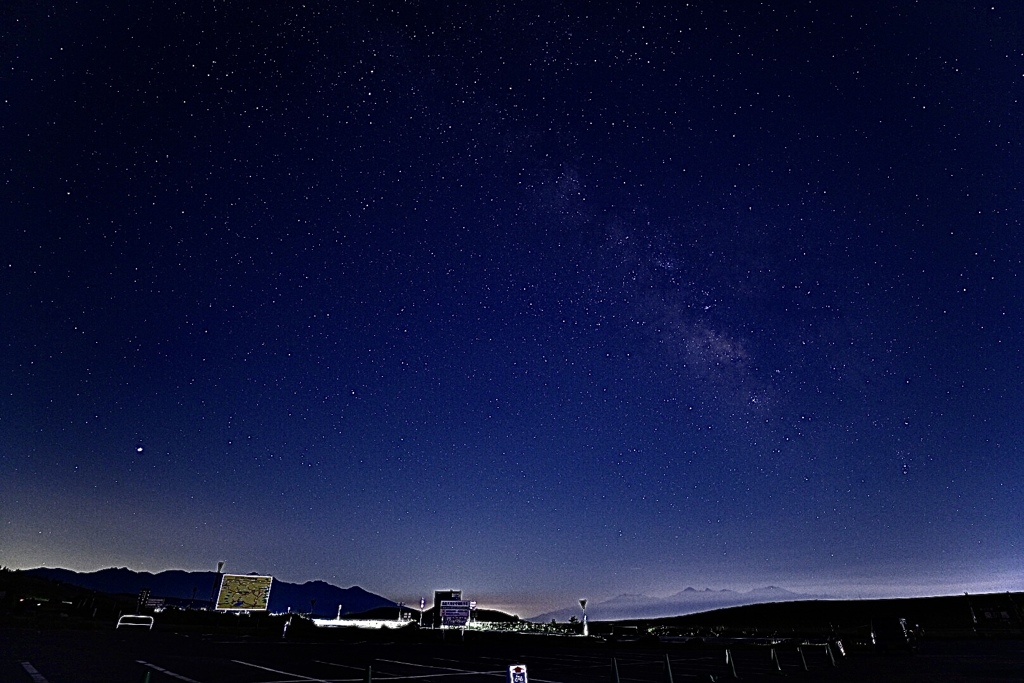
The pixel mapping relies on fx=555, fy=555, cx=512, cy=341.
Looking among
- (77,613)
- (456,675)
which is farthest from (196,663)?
(77,613)

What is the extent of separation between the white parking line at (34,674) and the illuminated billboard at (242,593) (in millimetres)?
53403

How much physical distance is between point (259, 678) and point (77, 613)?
63368mm

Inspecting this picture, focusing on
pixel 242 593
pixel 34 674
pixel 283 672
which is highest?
pixel 34 674

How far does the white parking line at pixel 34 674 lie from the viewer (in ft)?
45.6

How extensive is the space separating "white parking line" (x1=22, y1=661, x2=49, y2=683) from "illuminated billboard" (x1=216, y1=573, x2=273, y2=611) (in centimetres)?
5340

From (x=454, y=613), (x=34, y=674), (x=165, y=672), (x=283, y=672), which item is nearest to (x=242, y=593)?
(x=454, y=613)

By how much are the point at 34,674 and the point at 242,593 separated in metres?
58.4

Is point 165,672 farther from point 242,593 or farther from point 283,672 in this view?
point 242,593

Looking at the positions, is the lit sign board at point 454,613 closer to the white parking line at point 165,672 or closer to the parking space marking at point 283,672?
the parking space marking at point 283,672

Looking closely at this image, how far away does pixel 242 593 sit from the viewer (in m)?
65.8

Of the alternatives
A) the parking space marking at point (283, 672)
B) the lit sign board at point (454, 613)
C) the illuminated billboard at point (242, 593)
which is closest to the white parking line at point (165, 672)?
the parking space marking at point (283, 672)

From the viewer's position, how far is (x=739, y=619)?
590 feet

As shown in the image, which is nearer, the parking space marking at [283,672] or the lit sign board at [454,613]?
the parking space marking at [283,672]

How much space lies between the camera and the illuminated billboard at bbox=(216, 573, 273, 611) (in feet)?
210
